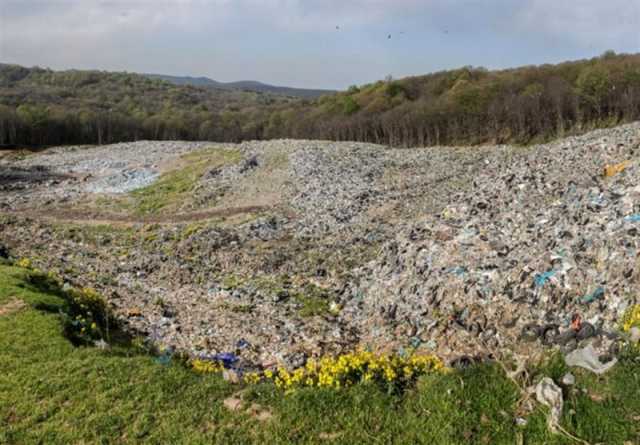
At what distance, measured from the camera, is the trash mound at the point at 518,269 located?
6816 millimetres

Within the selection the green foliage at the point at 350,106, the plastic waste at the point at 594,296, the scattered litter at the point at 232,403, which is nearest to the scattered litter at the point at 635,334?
the plastic waste at the point at 594,296

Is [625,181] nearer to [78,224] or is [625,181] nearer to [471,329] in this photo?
[471,329]

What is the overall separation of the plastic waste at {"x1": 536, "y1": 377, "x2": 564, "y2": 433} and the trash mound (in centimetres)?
126

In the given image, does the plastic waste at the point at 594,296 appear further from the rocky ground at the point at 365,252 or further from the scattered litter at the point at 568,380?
the scattered litter at the point at 568,380

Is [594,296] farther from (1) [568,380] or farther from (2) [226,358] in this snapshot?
(2) [226,358]

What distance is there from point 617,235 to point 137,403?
674cm

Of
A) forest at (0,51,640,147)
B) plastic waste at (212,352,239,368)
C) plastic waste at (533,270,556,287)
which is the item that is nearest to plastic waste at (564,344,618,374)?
plastic waste at (533,270,556,287)

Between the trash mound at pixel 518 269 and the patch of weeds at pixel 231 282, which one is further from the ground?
the trash mound at pixel 518 269

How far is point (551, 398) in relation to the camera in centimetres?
459

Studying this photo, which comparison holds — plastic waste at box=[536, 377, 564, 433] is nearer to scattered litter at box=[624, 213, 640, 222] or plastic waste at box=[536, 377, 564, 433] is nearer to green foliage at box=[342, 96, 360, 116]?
scattered litter at box=[624, 213, 640, 222]

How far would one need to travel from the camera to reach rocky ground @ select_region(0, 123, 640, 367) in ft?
24.1

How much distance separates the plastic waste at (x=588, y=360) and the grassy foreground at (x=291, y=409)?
8 centimetres

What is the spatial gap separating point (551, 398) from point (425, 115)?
137 feet

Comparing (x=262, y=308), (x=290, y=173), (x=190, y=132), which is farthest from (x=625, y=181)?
(x=190, y=132)
